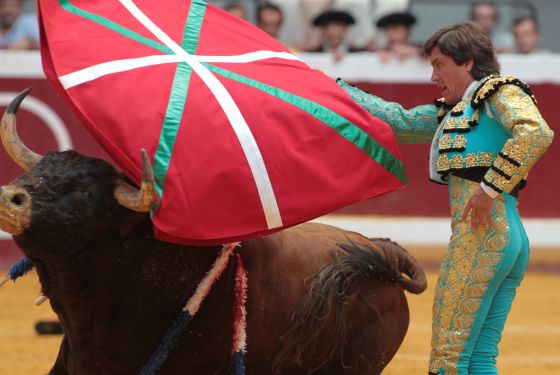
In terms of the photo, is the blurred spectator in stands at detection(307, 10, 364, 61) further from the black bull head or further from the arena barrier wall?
the black bull head

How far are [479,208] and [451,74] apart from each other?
50 cm

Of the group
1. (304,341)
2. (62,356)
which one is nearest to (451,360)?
(304,341)

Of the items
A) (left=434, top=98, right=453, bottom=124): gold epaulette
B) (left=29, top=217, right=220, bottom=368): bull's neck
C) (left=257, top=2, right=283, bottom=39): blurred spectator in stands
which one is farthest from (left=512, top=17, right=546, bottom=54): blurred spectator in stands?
(left=29, top=217, right=220, bottom=368): bull's neck

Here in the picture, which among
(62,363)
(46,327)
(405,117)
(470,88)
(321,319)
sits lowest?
(46,327)

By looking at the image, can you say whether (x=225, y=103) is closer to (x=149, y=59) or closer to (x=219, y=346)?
(x=149, y=59)

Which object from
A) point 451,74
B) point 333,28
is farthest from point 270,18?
point 451,74

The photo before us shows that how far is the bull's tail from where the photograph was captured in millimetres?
3805

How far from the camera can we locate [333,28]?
372 inches

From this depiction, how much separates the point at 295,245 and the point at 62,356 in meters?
0.93

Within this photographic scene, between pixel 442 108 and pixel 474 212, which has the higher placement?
pixel 442 108

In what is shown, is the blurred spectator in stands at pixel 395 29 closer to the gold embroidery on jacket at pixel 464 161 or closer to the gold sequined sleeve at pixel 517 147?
the gold embroidery on jacket at pixel 464 161

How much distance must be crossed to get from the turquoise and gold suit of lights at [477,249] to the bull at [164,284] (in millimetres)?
451

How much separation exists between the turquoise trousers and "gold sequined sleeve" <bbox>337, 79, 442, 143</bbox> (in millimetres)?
352

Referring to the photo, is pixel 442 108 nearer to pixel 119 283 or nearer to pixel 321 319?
pixel 321 319
